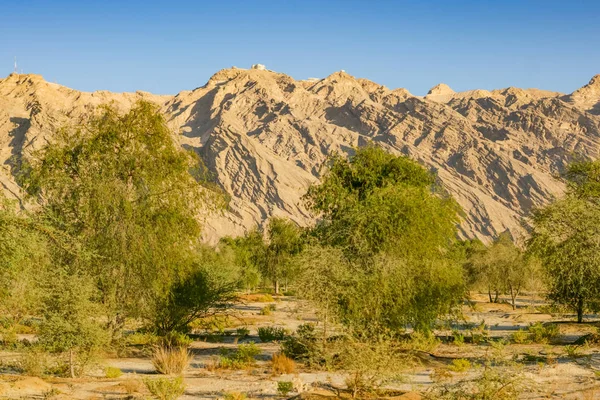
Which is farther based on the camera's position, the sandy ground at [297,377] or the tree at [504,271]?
the tree at [504,271]

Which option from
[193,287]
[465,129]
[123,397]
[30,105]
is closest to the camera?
[123,397]

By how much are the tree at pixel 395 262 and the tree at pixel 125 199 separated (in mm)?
6002

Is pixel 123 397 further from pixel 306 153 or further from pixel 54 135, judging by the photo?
pixel 306 153

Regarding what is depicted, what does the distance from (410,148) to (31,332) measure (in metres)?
156

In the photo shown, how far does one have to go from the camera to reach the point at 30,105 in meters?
175

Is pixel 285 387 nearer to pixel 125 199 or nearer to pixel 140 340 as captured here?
pixel 125 199

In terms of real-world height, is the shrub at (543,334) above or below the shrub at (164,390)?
below

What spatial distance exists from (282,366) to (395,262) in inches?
214

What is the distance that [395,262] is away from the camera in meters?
21.0

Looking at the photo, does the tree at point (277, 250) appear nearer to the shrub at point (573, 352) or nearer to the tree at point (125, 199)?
the tree at point (125, 199)

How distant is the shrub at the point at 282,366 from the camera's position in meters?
19.2

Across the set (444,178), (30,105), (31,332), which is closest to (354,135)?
(444,178)

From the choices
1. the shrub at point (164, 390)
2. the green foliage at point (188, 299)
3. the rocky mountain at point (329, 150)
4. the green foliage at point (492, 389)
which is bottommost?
the shrub at point (164, 390)

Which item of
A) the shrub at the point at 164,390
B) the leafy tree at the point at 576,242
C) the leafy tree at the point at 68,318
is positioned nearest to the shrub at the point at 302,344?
the shrub at the point at 164,390
